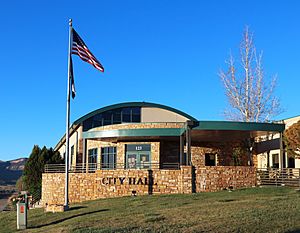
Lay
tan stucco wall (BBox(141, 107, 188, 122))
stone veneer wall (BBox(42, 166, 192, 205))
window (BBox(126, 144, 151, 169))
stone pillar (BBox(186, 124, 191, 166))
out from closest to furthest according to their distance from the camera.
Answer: stone veneer wall (BBox(42, 166, 192, 205))
stone pillar (BBox(186, 124, 191, 166))
window (BBox(126, 144, 151, 169))
tan stucco wall (BBox(141, 107, 188, 122))

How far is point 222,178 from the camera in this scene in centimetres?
2484

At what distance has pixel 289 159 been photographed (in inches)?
1220

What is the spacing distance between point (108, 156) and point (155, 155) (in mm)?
3970

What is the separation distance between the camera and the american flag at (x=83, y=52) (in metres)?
20.9

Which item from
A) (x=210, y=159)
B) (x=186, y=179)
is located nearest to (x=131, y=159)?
(x=210, y=159)

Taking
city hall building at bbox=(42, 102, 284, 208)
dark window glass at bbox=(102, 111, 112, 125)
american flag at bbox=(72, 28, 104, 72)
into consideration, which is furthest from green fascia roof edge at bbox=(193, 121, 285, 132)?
dark window glass at bbox=(102, 111, 112, 125)

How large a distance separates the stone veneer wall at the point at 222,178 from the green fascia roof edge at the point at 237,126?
91.3 inches

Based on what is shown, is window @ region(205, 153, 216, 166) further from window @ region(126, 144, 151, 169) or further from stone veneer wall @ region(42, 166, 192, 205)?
stone veneer wall @ region(42, 166, 192, 205)

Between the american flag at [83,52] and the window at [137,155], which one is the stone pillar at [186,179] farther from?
the american flag at [83,52]

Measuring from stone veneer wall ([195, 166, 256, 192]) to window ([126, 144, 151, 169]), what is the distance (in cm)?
666

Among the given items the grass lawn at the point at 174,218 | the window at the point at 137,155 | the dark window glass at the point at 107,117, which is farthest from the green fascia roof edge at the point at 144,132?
the dark window glass at the point at 107,117

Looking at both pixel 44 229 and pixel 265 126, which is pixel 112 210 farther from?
pixel 265 126

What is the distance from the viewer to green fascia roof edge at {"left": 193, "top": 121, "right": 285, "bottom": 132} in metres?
25.5

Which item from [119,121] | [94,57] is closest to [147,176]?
[94,57]
